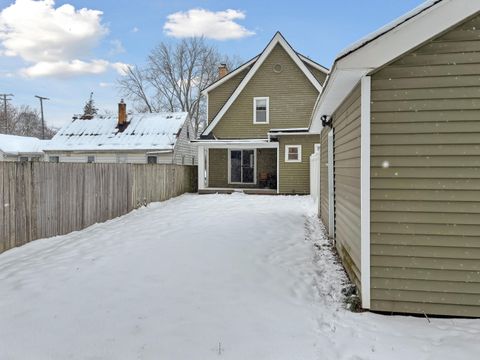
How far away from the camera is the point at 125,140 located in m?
22.0

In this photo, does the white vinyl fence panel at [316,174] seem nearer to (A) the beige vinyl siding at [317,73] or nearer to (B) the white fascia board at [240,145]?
(B) the white fascia board at [240,145]

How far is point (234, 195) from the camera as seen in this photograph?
1516 centimetres

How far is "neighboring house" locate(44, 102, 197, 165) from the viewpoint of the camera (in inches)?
845

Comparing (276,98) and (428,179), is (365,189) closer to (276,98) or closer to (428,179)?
(428,179)

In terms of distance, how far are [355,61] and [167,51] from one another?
3911 cm

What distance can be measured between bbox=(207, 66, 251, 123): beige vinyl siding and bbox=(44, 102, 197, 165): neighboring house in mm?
3847

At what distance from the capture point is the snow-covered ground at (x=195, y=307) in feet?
10.0

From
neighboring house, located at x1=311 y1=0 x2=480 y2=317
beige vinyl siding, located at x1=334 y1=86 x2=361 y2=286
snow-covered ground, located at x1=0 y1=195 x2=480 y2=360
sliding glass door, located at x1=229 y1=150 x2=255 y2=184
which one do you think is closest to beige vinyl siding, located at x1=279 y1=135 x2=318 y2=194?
sliding glass door, located at x1=229 y1=150 x2=255 y2=184

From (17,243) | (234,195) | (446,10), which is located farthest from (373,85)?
(234,195)

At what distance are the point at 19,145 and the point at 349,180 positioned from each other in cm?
3095

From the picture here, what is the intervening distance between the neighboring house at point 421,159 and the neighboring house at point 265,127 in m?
11.5

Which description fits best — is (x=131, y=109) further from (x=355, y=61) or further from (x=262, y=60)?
(x=355, y=61)

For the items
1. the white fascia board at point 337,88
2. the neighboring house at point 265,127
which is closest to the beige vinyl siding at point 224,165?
the neighboring house at point 265,127

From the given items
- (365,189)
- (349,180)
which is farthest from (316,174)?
(365,189)
